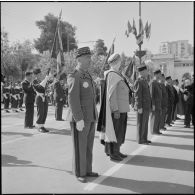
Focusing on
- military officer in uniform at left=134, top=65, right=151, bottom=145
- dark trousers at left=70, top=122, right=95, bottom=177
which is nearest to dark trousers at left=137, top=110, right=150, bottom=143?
military officer in uniform at left=134, top=65, right=151, bottom=145

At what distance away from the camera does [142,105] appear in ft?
25.5

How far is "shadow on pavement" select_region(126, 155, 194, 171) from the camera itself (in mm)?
5620

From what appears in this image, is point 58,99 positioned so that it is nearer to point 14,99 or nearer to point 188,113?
point 188,113

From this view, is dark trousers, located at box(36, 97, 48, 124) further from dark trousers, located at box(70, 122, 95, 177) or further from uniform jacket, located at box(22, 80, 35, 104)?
dark trousers, located at box(70, 122, 95, 177)

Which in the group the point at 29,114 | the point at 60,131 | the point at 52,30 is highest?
the point at 52,30

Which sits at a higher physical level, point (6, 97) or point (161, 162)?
point (6, 97)

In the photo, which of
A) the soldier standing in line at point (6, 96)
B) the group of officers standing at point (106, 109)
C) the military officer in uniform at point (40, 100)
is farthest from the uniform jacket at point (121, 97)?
the soldier standing in line at point (6, 96)

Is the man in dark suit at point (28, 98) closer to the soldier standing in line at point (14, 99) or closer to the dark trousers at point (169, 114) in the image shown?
the dark trousers at point (169, 114)

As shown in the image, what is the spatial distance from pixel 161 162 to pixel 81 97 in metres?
2.19

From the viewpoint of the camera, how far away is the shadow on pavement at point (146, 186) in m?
4.39

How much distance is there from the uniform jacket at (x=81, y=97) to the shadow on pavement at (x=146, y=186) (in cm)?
99

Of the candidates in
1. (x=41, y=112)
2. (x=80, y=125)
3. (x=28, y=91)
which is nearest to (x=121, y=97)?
(x=80, y=125)

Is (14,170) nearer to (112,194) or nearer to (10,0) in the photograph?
(112,194)

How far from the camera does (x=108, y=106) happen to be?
19.6 feet
